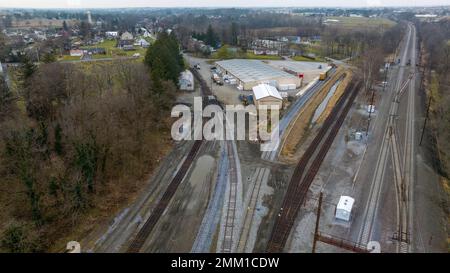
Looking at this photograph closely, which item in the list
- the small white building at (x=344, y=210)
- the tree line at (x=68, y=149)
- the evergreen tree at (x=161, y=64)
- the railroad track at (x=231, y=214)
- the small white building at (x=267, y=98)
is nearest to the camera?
the railroad track at (x=231, y=214)

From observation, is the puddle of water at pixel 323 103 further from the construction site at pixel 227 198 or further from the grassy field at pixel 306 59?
the grassy field at pixel 306 59

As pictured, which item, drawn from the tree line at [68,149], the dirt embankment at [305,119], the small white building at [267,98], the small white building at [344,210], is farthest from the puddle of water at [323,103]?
the tree line at [68,149]

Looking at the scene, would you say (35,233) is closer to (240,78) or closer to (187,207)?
(187,207)

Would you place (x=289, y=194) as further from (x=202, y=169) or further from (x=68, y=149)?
(x=68, y=149)

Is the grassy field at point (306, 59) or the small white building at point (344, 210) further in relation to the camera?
the grassy field at point (306, 59)

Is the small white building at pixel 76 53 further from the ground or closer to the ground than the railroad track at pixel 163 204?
further from the ground

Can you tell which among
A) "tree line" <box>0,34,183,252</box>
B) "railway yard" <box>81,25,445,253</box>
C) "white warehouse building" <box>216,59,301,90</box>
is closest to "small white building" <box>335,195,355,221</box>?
"railway yard" <box>81,25,445,253</box>
